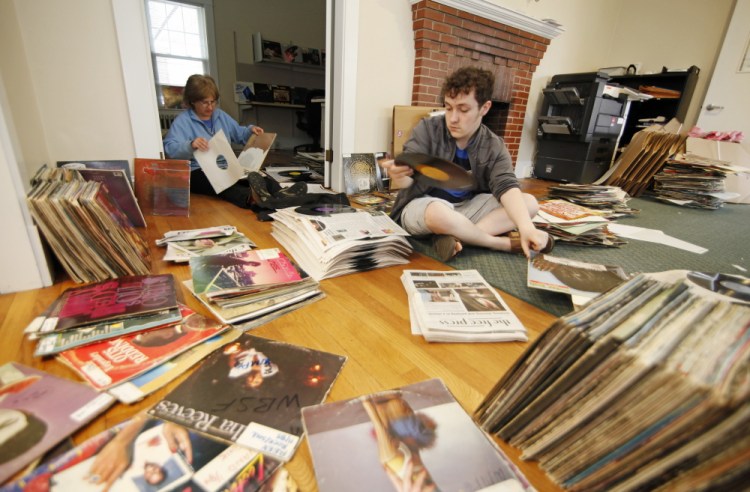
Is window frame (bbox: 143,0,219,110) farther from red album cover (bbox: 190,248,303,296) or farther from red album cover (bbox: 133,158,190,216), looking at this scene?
red album cover (bbox: 190,248,303,296)

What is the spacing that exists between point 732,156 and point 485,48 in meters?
2.03

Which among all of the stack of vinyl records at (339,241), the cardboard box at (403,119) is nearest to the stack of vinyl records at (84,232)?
the stack of vinyl records at (339,241)

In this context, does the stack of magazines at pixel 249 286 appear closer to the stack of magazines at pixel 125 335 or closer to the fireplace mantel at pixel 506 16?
the stack of magazines at pixel 125 335

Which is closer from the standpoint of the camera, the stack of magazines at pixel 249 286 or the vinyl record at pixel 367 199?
the stack of magazines at pixel 249 286

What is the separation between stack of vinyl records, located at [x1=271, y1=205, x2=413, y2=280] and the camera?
1.07 meters

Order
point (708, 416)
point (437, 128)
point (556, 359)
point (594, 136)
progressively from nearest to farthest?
point (708, 416) → point (556, 359) → point (437, 128) → point (594, 136)

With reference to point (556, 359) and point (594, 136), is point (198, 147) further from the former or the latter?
point (594, 136)

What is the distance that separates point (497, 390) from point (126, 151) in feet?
6.39

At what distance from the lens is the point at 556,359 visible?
0.44 m

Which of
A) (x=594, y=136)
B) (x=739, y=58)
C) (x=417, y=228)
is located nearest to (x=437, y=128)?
(x=417, y=228)

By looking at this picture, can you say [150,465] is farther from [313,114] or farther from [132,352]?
[313,114]

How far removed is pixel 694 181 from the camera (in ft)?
7.82

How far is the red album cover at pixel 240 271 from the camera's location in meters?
0.85

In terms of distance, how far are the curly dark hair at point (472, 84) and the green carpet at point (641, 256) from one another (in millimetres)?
556
